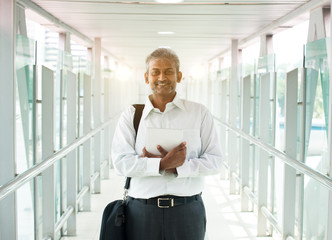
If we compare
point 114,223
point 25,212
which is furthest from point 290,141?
point 25,212

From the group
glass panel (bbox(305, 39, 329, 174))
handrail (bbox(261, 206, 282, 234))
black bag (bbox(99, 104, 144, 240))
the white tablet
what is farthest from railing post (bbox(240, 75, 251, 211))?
black bag (bbox(99, 104, 144, 240))

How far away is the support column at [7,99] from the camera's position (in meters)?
2.95

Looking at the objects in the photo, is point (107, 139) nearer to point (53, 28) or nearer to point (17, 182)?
point (53, 28)

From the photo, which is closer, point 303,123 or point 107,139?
point 303,123

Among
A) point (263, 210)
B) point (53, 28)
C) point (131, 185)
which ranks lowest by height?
point (263, 210)

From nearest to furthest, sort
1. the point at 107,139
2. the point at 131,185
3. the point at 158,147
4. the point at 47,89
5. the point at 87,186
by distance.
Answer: the point at 158,147 < the point at 131,185 < the point at 47,89 < the point at 87,186 < the point at 107,139

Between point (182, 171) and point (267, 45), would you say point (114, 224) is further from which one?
point (267, 45)

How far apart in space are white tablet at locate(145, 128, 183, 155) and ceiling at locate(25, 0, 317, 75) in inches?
79.1

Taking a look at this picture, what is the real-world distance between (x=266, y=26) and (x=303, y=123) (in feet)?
6.93

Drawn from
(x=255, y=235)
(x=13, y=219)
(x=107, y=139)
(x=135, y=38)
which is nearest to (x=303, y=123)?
(x=255, y=235)

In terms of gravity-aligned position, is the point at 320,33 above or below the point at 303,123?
Result: above

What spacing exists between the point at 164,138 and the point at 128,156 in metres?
0.22

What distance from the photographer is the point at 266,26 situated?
5.10 m

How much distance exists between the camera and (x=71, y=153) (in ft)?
15.7
